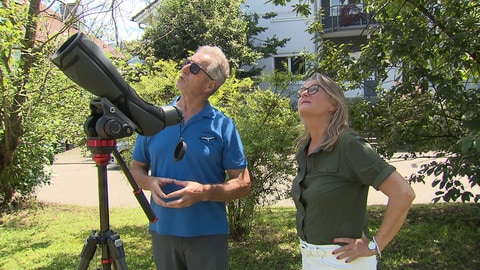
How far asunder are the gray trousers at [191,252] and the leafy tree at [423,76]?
2.29 metres

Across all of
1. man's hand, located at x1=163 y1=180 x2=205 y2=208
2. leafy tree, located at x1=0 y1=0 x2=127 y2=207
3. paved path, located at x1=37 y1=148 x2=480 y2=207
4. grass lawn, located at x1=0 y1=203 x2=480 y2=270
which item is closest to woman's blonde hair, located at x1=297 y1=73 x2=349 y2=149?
man's hand, located at x1=163 y1=180 x2=205 y2=208

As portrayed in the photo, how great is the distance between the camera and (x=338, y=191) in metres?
1.71

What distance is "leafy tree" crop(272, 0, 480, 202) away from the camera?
349cm

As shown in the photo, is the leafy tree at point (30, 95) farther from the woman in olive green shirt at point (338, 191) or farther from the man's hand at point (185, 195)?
the woman in olive green shirt at point (338, 191)

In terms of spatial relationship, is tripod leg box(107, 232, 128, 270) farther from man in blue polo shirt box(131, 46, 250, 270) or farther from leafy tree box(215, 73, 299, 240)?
leafy tree box(215, 73, 299, 240)

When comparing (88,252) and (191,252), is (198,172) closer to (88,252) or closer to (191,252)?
(191,252)

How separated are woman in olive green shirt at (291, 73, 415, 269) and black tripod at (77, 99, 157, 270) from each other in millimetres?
774

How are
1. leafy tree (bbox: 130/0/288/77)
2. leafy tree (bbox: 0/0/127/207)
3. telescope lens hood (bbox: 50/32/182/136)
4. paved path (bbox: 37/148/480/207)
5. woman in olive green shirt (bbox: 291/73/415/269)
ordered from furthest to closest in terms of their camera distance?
leafy tree (bbox: 130/0/288/77) < paved path (bbox: 37/148/480/207) < leafy tree (bbox: 0/0/127/207) < woman in olive green shirt (bbox: 291/73/415/269) < telescope lens hood (bbox: 50/32/182/136)

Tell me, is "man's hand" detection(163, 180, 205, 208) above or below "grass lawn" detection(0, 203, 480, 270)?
above

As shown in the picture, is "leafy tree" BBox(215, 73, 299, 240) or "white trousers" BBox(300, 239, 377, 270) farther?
"leafy tree" BBox(215, 73, 299, 240)

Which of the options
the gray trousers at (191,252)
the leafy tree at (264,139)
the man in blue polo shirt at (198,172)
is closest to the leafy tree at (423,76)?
→ the leafy tree at (264,139)

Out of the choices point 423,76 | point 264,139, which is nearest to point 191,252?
point 264,139

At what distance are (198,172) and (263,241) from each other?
2995 mm

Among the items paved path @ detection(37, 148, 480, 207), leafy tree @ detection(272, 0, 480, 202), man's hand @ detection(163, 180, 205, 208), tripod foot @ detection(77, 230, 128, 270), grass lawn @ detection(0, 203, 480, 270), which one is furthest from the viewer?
paved path @ detection(37, 148, 480, 207)
